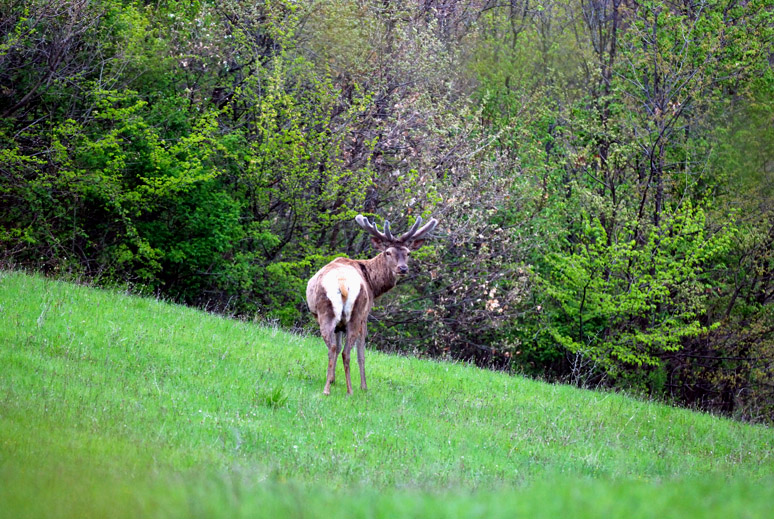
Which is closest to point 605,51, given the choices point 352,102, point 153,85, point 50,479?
point 352,102

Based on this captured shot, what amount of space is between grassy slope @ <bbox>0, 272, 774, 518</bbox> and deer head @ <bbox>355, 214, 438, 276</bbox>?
1.94m

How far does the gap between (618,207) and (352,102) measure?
9.12m

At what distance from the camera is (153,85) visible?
76.7 feet

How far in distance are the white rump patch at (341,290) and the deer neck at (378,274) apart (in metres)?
1.61

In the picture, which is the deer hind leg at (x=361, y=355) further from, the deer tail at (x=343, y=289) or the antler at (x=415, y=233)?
the antler at (x=415, y=233)

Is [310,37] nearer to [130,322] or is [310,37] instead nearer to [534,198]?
[534,198]

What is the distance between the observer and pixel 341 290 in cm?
1129

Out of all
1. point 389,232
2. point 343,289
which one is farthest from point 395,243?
point 343,289

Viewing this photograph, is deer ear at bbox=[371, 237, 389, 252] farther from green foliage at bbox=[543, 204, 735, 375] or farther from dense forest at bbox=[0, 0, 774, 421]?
green foliage at bbox=[543, 204, 735, 375]

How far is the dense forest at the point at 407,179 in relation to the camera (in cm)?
2112

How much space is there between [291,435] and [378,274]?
4837 mm

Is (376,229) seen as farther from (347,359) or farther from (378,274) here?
(347,359)

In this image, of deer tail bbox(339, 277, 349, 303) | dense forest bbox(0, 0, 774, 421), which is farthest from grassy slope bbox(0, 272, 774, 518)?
dense forest bbox(0, 0, 774, 421)

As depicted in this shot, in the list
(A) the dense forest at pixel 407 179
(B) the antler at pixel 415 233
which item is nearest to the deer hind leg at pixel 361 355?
(B) the antler at pixel 415 233
